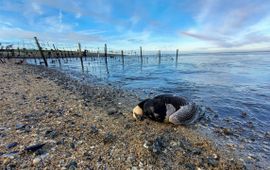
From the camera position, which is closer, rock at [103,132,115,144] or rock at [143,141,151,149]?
rock at [143,141,151,149]

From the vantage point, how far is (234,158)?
376 cm

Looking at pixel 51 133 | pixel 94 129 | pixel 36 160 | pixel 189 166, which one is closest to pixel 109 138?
pixel 94 129

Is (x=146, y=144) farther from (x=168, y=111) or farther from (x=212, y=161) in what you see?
(x=168, y=111)

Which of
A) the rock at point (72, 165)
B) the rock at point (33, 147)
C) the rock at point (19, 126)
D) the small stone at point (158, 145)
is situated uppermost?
the rock at point (33, 147)

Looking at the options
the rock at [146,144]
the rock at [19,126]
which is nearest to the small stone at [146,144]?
the rock at [146,144]

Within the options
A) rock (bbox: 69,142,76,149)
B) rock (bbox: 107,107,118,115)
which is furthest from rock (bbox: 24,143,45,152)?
rock (bbox: 107,107,118,115)

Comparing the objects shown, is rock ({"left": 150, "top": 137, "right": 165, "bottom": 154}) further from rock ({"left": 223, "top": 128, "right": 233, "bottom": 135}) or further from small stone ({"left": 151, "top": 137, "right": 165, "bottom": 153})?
rock ({"left": 223, "top": 128, "right": 233, "bottom": 135})

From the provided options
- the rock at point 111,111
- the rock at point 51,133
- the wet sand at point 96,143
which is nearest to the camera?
the wet sand at point 96,143

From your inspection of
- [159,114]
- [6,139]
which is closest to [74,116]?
[6,139]

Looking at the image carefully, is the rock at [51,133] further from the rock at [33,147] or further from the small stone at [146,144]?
the small stone at [146,144]

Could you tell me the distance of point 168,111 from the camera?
545cm

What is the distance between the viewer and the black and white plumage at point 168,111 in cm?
534

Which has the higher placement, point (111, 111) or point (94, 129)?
point (94, 129)

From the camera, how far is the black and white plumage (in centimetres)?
534
